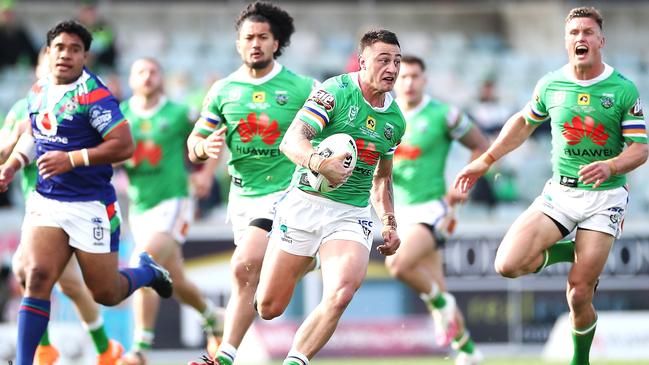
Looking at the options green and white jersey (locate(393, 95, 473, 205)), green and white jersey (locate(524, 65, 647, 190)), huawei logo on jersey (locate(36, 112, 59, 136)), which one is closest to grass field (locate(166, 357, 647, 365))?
green and white jersey (locate(393, 95, 473, 205))

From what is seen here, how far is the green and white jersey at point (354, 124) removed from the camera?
27.6ft

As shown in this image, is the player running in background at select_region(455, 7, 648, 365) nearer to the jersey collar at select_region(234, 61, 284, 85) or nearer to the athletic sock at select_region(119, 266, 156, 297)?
the jersey collar at select_region(234, 61, 284, 85)

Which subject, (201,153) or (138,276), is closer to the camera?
(201,153)

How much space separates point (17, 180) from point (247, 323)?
7072mm

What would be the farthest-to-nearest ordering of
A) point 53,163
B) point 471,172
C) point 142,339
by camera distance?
point 142,339
point 471,172
point 53,163

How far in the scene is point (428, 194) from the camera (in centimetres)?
1220

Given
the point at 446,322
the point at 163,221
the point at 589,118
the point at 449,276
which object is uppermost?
the point at 589,118

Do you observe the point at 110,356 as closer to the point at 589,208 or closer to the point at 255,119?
the point at 255,119

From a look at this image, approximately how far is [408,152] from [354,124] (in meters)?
3.87

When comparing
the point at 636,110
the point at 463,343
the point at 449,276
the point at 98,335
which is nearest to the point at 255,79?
the point at 98,335

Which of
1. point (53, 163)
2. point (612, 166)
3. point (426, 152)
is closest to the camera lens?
point (53, 163)

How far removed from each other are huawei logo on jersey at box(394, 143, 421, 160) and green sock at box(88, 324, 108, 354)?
3465mm

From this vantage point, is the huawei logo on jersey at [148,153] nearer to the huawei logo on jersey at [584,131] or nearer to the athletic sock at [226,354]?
the athletic sock at [226,354]

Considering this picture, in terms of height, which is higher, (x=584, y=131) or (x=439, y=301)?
(x=584, y=131)
